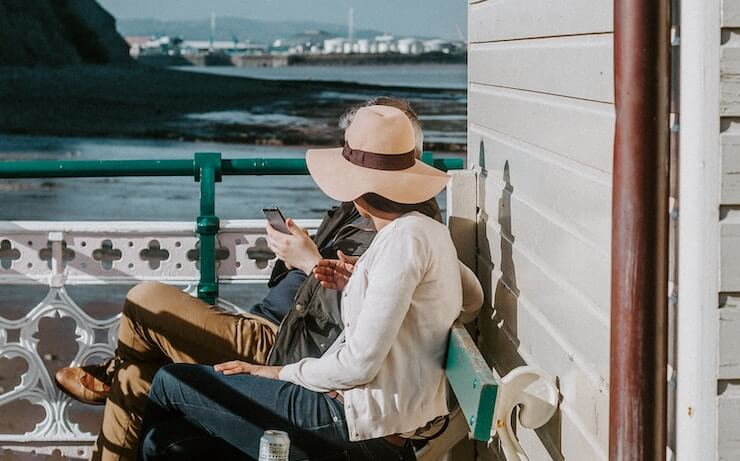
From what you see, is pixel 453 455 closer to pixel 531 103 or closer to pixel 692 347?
pixel 531 103

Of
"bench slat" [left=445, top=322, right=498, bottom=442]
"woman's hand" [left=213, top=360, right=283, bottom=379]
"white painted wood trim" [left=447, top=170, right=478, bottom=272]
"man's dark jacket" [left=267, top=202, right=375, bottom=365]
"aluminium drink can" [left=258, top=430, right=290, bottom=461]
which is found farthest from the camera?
"white painted wood trim" [left=447, top=170, right=478, bottom=272]

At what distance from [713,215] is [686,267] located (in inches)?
3.8

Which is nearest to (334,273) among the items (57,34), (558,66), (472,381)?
(472,381)

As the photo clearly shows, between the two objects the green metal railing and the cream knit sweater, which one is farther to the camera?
the green metal railing

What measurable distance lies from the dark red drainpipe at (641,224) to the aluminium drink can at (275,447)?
2.89ft

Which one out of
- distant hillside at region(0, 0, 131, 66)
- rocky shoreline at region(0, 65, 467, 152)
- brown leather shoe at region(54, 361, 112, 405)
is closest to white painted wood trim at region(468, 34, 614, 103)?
brown leather shoe at region(54, 361, 112, 405)

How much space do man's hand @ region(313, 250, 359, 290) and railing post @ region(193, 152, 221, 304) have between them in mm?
1165

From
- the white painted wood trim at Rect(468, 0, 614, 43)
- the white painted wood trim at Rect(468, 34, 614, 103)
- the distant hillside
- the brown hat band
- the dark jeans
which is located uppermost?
the distant hillside

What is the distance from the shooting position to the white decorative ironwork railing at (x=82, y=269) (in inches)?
166

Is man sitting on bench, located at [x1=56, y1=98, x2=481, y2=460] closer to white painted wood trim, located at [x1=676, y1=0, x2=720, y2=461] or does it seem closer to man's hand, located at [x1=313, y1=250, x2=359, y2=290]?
man's hand, located at [x1=313, y1=250, x2=359, y2=290]

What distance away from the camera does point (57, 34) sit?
79250mm

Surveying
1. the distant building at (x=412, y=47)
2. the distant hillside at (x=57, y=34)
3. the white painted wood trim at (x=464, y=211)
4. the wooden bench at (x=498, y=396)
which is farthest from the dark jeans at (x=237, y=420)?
the distant building at (x=412, y=47)

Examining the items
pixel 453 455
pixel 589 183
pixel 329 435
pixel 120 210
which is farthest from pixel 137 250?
pixel 120 210

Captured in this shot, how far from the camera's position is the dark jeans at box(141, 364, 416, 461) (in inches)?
113
